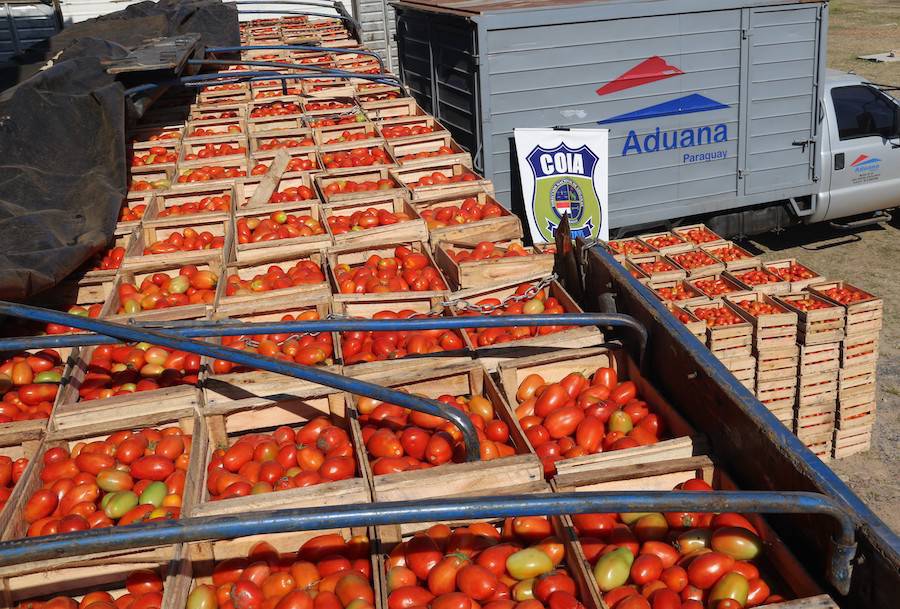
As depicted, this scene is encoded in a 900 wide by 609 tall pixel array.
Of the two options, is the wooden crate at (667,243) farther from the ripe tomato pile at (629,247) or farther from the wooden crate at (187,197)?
the wooden crate at (187,197)

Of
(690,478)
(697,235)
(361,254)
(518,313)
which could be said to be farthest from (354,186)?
(690,478)

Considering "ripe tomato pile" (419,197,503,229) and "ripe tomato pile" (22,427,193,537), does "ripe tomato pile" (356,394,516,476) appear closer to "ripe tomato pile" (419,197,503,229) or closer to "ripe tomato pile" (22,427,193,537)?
"ripe tomato pile" (22,427,193,537)

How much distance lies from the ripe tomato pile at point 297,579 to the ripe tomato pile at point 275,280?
2.61 m

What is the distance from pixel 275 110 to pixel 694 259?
19.6 feet

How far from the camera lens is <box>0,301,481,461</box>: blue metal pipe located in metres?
3.59

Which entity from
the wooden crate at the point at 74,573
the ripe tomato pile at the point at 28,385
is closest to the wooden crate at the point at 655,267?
the ripe tomato pile at the point at 28,385

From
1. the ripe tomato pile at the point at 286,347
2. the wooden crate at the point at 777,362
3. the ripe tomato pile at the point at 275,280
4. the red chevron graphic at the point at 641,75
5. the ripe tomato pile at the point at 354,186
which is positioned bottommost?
the wooden crate at the point at 777,362

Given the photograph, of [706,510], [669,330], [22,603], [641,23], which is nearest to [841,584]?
[706,510]

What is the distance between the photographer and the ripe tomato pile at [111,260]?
6.46 metres

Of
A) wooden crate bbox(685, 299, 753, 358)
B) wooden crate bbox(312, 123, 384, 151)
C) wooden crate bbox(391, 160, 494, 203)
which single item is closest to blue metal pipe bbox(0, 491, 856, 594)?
wooden crate bbox(685, 299, 753, 358)

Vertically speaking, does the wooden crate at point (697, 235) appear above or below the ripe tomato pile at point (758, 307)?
above

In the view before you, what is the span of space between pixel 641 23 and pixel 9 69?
263 inches

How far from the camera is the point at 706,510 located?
2748 mm

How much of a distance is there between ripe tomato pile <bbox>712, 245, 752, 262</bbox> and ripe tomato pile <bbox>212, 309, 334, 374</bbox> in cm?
412
